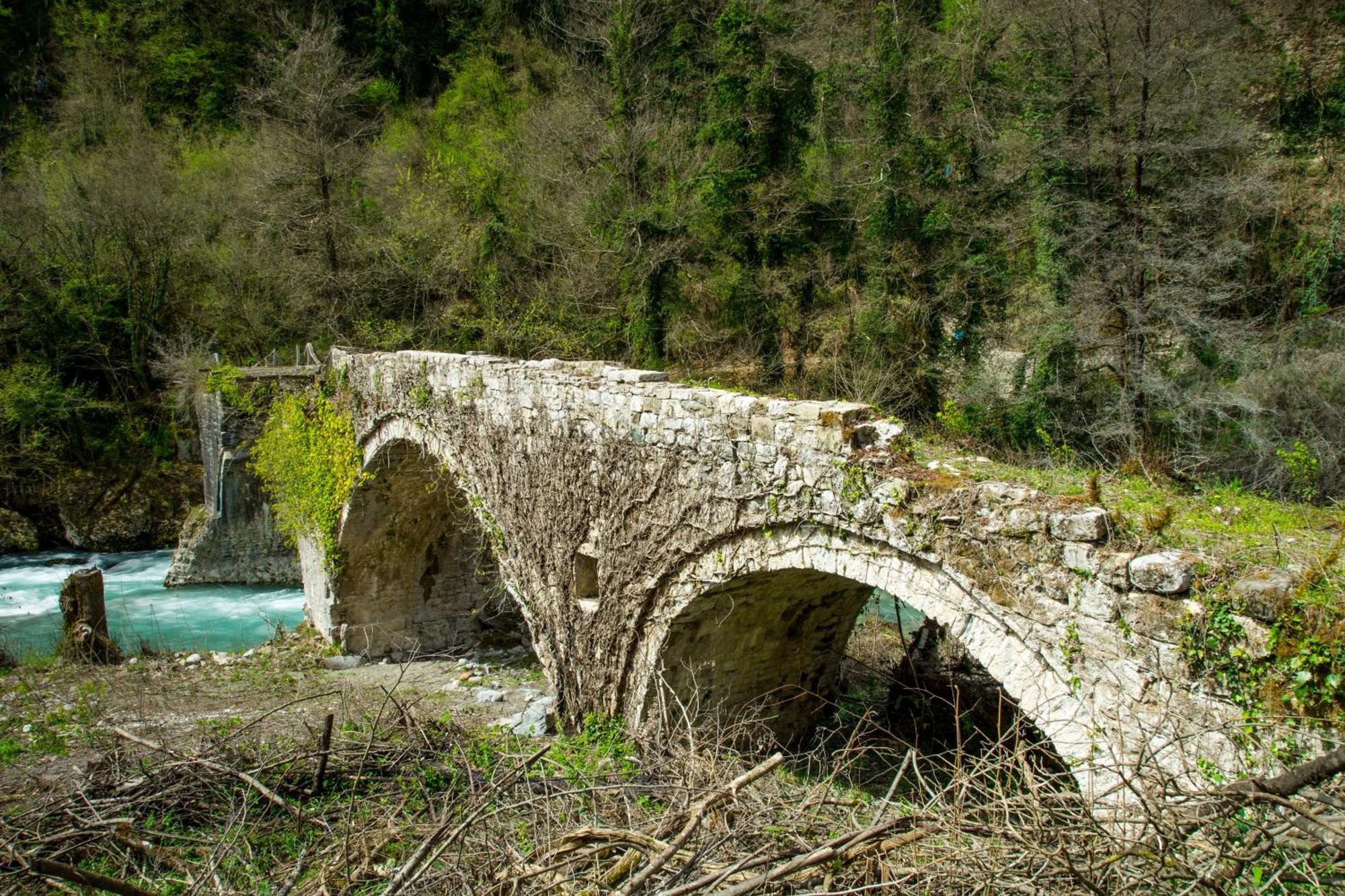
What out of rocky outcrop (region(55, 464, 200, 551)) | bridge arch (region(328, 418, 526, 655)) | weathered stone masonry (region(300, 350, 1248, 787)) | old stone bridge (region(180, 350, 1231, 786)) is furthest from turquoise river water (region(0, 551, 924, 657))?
weathered stone masonry (region(300, 350, 1248, 787))

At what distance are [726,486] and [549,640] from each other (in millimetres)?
3136

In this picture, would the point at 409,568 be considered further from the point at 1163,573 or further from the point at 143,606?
the point at 1163,573

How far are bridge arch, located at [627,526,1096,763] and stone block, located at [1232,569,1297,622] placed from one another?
85cm

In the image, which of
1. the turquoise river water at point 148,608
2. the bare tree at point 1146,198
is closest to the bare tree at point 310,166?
the turquoise river water at point 148,608

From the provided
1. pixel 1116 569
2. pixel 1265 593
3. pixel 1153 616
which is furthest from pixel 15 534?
pixel 1265 593

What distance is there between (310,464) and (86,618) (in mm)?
3204

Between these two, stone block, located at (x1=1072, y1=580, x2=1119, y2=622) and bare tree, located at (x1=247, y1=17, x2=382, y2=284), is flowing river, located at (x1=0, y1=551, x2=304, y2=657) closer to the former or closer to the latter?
bare tree, located at (x1=247, y1=17, x2=382, y2=284)

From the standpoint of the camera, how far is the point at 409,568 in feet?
38.9

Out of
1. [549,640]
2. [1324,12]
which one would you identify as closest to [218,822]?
[549,640]

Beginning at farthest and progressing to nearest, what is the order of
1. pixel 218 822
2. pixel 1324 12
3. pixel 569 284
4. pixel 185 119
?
pixel 185 119 → pixel 569 284 → pixel 1324 12 → pixel 218 822

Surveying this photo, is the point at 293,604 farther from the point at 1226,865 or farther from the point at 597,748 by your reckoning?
the point at 1226,865

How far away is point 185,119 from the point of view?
24188 mm

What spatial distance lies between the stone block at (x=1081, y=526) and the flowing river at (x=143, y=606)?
1059cm

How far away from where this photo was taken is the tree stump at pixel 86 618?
402 inches
